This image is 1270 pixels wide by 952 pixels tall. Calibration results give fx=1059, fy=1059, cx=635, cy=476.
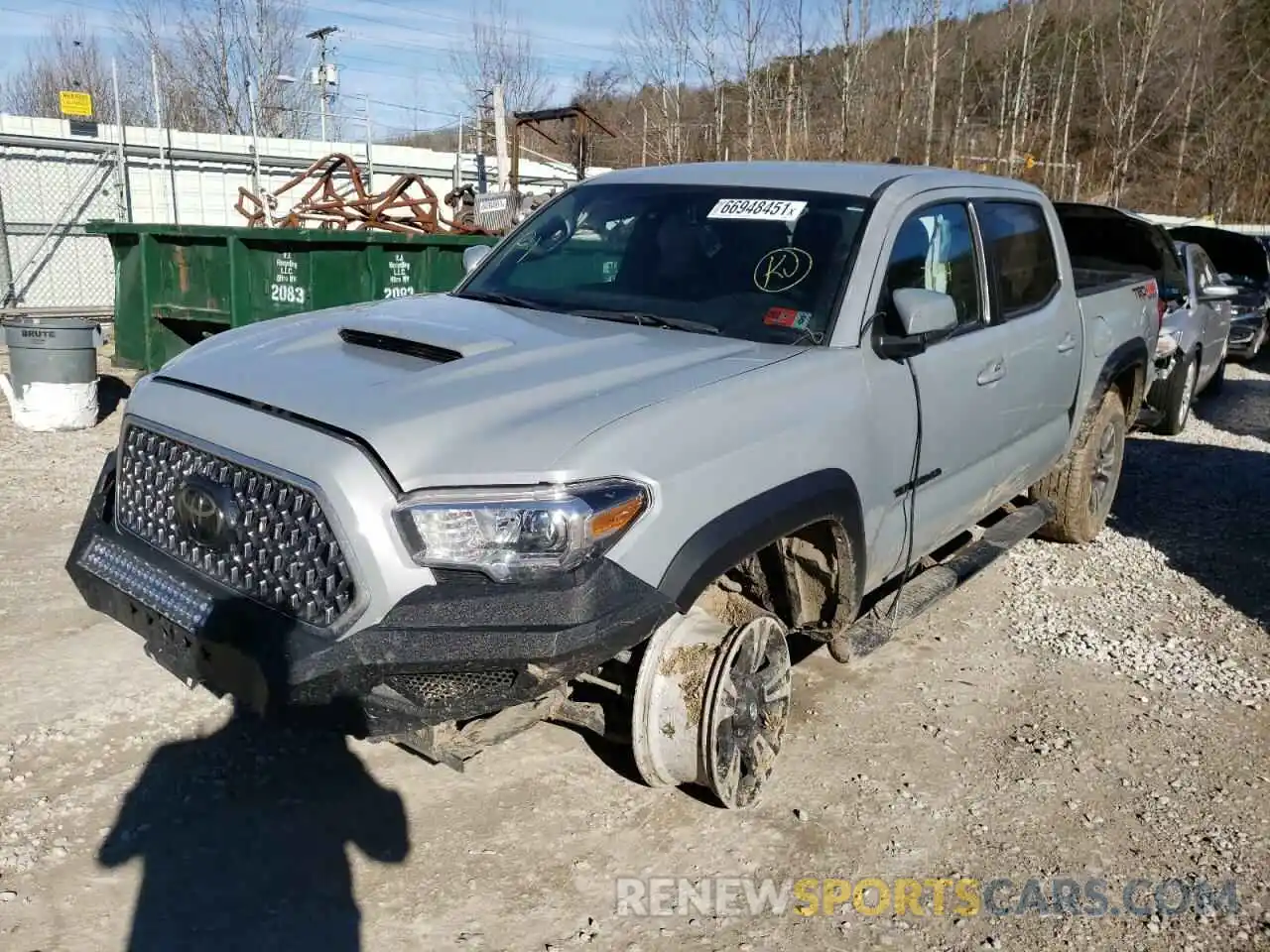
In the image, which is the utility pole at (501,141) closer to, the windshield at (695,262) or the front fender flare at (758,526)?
the windshield at (695,262)

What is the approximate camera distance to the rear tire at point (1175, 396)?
8992 mm

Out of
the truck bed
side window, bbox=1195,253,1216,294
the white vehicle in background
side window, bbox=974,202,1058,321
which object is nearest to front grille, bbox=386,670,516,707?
side window, bbox=974,202,1058,321

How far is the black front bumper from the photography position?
2.46 metres

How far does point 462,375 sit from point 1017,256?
2881 millimetres

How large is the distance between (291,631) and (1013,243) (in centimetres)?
356

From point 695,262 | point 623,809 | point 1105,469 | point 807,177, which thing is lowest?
point 623,809

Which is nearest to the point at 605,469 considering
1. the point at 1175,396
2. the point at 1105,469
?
the point at 1105,469

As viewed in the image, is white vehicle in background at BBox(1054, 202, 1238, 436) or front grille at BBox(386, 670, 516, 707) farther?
white vehicle in background at BBox(1054, 202, 1238, 436)

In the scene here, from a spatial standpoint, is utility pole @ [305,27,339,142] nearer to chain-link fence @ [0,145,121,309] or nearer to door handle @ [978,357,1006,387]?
chain-link fence @ [0,145,121,309]

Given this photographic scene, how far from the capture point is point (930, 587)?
420 cm

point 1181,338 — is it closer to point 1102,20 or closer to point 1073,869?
point 1073,869

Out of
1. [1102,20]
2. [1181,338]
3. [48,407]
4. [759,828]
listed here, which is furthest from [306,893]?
[1102,20]

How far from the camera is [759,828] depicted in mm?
3316

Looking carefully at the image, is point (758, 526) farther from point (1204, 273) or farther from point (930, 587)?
point (1204, 273)
